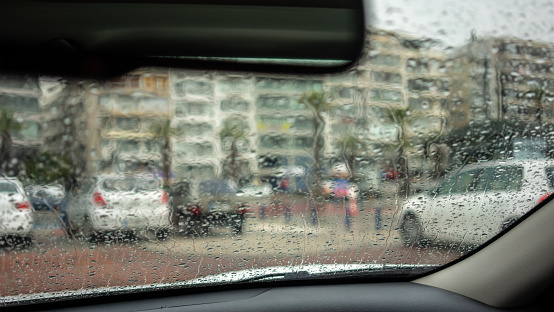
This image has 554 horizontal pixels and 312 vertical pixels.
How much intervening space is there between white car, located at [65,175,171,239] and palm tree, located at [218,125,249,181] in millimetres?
534

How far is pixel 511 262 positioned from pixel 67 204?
300 cm

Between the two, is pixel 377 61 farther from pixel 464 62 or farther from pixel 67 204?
pixel 67 204

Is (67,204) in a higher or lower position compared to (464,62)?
lower

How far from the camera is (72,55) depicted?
209 centimetres

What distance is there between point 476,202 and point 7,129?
11.0ft

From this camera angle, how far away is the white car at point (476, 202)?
2.82m

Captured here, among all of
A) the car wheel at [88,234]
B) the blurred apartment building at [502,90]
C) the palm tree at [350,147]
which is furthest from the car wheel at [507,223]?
the car wheel at [88,234]

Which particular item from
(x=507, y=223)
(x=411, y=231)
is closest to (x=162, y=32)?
(x=411, y=231)

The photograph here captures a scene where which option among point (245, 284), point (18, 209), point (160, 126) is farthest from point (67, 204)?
point (245, 284)

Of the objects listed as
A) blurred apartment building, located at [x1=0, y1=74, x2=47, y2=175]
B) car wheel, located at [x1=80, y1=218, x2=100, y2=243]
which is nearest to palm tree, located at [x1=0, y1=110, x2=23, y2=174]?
blurred apartment building, located at [x1=0, y1=74, x2=47, y2=175]

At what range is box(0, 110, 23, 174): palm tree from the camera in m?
2.75

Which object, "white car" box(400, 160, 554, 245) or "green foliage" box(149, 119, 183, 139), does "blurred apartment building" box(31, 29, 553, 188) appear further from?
"white car" box(400, 160, 554, 245)

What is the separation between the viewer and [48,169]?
9.30 feet

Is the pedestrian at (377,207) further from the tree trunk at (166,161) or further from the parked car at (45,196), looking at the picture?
the parked car at (45,196)
